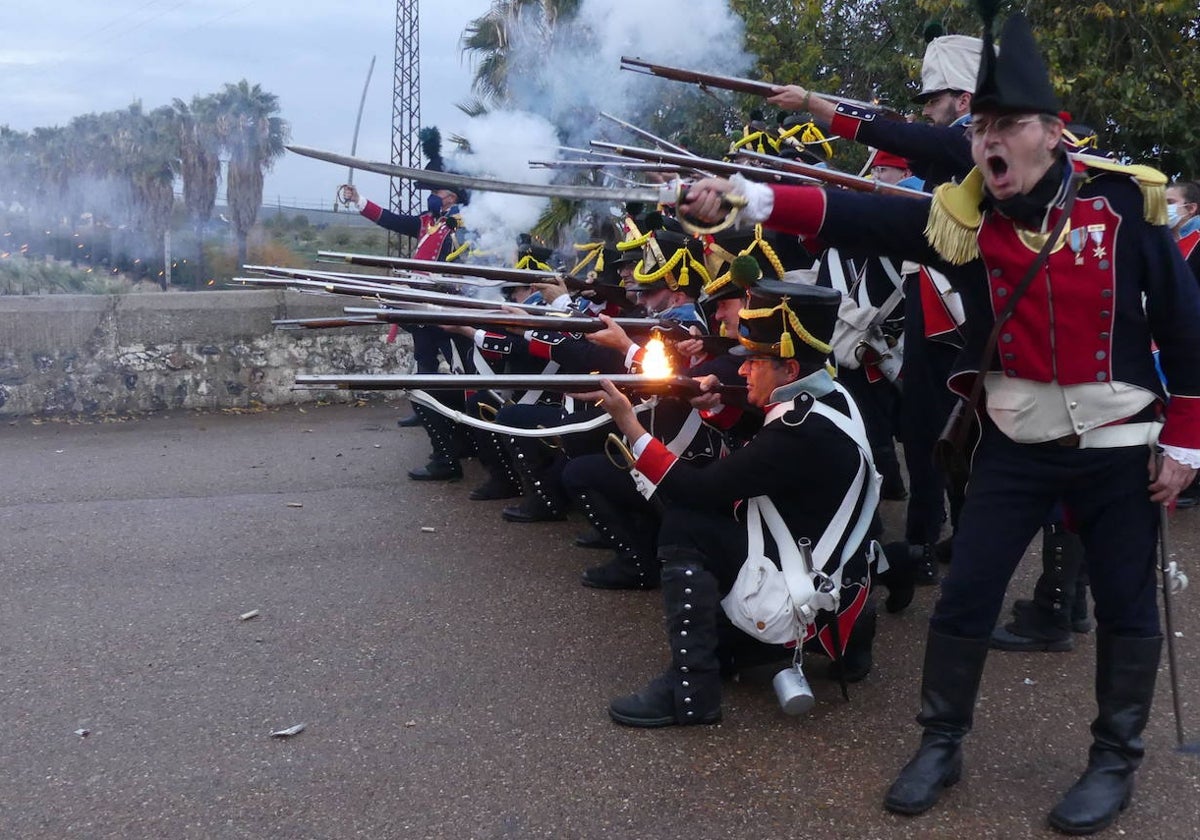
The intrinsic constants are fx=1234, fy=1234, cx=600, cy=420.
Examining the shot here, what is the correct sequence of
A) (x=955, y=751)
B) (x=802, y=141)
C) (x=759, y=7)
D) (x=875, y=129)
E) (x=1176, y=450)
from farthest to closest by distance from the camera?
(x=759, y=7), (x=802, y=141), (x=875, y=129), (x=955, y=751), (x=1176, y=450)

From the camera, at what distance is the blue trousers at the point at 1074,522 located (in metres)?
3.36

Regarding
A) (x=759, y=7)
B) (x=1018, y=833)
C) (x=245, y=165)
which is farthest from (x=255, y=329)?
(x=245, y=165)

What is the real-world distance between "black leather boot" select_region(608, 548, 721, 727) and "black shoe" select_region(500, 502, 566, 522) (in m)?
2.75

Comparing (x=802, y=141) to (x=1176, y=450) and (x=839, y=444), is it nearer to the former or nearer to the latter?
(x=839, y=444)

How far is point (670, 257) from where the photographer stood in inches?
226

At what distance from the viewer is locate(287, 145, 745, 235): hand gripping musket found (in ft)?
9.18

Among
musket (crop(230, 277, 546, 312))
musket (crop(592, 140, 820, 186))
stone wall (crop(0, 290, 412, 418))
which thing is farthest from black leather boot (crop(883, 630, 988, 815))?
stone wall (crop(0, 290, 412, 418))

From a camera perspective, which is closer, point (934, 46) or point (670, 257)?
point (934, 46)

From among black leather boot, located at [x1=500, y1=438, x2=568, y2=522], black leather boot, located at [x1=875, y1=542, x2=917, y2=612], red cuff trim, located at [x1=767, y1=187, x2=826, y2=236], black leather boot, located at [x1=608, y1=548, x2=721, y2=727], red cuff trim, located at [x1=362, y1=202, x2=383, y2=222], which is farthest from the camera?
red cuff trim, located at [x1=362, y1=202, x2=383, y2=222]

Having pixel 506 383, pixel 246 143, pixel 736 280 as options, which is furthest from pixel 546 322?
pixel 246 143

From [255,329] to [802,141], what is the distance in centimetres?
579

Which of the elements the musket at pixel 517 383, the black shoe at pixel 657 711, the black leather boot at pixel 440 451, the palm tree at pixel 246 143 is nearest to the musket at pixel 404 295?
the musket at pixel 517 383

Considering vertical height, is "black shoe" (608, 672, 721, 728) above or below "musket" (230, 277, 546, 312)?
below

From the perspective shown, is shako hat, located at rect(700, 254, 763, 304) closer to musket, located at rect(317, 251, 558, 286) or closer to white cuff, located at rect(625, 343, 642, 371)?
white cuff, located at rect(625, 343, 642, 371)
